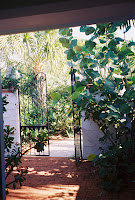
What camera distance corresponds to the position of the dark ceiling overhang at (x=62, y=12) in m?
1.12

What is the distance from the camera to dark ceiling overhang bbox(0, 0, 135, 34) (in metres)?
1.12

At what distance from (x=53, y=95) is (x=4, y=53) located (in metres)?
3.77

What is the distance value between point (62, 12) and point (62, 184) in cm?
267

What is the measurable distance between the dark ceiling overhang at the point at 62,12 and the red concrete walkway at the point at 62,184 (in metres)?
2.21

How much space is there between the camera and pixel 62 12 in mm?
1152

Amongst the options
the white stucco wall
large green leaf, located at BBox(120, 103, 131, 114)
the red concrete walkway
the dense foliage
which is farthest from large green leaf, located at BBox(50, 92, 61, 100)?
the white stucco wall

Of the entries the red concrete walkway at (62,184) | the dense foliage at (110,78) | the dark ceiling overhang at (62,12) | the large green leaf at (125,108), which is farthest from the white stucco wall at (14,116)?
the dark ceiling overhang at (62,12)

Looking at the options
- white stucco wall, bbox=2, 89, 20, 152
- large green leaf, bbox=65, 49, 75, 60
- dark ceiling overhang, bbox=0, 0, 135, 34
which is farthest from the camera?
white stucco wall, bbox=2, 89, 20, 152

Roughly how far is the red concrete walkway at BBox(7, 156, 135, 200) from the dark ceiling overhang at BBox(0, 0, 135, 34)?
221 centimetres

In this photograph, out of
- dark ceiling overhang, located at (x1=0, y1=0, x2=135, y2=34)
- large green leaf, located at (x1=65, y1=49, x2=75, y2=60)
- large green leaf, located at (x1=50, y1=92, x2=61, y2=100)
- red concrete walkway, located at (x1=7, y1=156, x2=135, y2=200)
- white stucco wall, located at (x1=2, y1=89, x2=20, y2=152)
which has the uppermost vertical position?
large green leaf, located at (x1=65, y1=49, x2=75, y2=60)

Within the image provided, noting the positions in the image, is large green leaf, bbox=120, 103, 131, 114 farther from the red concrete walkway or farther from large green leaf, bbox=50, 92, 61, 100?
the red concrete walkway

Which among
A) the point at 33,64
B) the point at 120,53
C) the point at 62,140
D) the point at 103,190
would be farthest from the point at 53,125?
the point at 120,53

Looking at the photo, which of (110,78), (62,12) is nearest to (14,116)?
(110,78)

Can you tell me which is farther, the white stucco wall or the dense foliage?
the white stucco wall
